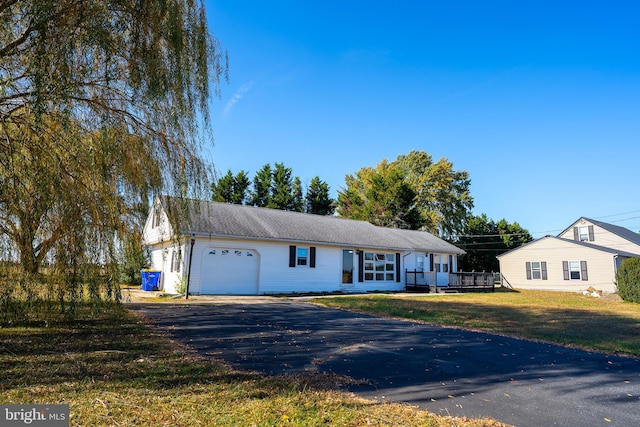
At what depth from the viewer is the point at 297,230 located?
792 inches

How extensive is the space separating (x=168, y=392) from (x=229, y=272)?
13.7 m

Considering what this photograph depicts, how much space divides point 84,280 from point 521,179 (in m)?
21.3

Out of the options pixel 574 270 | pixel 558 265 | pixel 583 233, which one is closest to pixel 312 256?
pixel 558 265

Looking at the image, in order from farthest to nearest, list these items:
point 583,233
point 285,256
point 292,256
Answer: point 583,233
point 292,256
point 285,256

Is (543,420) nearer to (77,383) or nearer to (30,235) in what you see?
(77,383)

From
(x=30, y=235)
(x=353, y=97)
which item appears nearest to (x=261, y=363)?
(x=30, y=235)

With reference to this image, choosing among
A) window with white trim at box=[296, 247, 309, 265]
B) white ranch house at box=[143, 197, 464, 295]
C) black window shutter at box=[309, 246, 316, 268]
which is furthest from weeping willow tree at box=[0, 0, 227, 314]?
black window shutter at box=[309, 246, 316, 268]

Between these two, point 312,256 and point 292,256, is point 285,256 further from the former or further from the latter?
point 312,256

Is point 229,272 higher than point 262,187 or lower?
lower

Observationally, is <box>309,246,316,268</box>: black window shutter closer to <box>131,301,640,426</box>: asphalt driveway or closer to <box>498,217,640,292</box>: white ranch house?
<box>131,301,640,426</box>: asphalt driveway

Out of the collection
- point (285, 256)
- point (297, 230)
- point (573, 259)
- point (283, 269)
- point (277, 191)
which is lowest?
point (283, 269)

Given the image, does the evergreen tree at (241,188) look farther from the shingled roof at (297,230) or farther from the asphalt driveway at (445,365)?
the asphalt driveway at (445,365)

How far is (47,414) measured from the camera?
302 centimetres

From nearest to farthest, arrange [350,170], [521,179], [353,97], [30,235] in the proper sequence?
[30,235]
[353,97]
[521,179]
[350,170]
